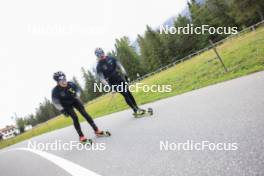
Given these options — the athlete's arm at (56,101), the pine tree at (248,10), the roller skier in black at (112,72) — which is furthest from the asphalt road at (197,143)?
the pine tree at (248,10)

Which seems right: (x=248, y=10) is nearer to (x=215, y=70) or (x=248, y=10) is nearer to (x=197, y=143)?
(x=215, y=70)

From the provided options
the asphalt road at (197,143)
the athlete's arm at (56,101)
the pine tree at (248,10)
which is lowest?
the asphalt road at (197,143)

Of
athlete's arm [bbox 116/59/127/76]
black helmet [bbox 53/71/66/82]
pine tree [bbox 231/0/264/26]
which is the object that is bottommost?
athlete's arm [bbox 116/59/127/76]

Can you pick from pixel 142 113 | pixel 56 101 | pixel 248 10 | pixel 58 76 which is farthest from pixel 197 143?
pixel 248 10

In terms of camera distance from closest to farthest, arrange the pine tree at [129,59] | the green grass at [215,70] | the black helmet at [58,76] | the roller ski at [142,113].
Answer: the black helmet at [58,76], the roller ski at [142,113], the green grass at [215,70], the pine tree at [129,59]

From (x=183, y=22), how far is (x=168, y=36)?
5805mm

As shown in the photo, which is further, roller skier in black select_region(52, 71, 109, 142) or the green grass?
the green grass

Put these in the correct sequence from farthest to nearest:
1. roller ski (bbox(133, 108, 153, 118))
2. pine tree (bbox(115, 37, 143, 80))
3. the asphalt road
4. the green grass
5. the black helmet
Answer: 1. pine tree (bbox(115, 37, 143, 80))
2. the green grass
3. roller ski (bbox(133, 108, 153, 118))
4. the black helmet
5. the asphalt road

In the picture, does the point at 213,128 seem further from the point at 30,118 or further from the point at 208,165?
the point at 30,118

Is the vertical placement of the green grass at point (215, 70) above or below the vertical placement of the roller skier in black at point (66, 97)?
below

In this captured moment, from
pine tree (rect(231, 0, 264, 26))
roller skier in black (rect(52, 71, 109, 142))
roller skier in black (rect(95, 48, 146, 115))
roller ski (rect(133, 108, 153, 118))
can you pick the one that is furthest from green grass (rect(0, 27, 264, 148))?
pine tree (rect(231, 0, 264, 26))

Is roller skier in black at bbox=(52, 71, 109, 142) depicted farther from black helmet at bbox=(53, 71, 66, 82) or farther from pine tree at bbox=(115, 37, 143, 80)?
pine tree at bbox=(115, 37, 143, 80)

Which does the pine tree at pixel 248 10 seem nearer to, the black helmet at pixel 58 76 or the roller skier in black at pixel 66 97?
the roller skier in black at pixel 66 97

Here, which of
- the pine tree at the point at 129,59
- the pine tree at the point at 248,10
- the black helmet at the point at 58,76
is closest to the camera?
the black helmet at the point at 58,76
